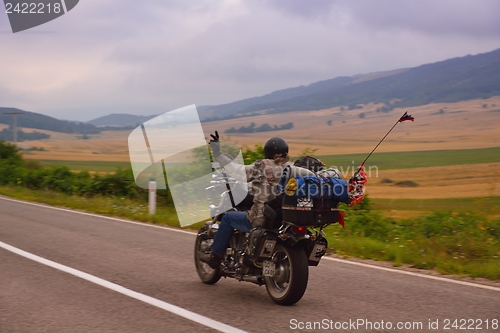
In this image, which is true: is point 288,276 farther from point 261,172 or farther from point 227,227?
point 261,172

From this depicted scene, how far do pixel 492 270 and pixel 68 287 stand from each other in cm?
571

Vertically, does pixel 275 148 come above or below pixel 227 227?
above

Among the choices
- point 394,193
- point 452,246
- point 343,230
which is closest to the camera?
point 452,246

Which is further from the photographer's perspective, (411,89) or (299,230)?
(411,89)

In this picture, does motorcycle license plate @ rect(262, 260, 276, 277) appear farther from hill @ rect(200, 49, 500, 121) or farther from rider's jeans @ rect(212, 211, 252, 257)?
hill @ rect(200, 49, 500, 121)

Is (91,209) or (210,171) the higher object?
(210,171)

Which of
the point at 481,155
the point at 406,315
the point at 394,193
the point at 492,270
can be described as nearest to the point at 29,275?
the point at 406,315

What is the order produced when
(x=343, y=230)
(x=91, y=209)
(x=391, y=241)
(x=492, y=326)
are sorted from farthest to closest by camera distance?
1. (x=91, y=209)
2. (x=343, y=230)
3. (x=391, y=241)
4. (x=492, y=326)

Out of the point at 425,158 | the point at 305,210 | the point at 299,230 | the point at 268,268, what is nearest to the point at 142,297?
the point at 268,268

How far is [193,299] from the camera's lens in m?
6.50

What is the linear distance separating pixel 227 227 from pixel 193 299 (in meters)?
0.88

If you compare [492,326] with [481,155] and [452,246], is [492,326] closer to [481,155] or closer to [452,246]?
[452,246]

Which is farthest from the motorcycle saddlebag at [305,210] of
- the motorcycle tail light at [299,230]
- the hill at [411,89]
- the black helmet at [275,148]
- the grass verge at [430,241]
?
the hill at [411,89]

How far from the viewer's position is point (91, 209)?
17.3 metres
